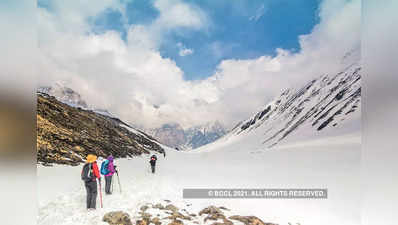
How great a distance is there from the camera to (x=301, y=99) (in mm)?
29797

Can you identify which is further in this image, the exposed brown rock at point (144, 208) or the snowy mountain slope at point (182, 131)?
the snowy mountain slope at point (182, 131)

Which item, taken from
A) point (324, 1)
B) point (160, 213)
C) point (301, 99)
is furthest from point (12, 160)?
point (301, 99)

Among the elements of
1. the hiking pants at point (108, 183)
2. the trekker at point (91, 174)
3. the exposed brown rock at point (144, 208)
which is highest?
the trekker at point (91, 174)

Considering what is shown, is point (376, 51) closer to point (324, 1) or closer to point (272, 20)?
point (272, 20)

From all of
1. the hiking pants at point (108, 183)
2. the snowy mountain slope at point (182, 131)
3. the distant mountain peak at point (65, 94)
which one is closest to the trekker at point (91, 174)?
the hiking pants at point (108, 183)

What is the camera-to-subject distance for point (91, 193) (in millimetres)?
3281

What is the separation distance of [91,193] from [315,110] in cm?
2580

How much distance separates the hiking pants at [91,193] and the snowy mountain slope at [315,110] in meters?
4.73

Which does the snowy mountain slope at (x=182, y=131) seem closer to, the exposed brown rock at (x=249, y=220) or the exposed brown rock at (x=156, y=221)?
the exposed brown rock at (x=249, y=220)

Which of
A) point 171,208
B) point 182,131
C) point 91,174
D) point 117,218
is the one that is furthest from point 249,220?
point 182,131

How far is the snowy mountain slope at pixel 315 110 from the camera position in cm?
1004

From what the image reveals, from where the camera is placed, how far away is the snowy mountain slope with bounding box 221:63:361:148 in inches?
395

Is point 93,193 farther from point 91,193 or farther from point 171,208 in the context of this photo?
point 171,208

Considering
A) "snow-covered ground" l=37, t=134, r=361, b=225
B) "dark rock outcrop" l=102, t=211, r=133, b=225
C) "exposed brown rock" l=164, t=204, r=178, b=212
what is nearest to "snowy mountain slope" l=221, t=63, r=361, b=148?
"snow-covered ground" l=37, t=134, r=361, b=225
